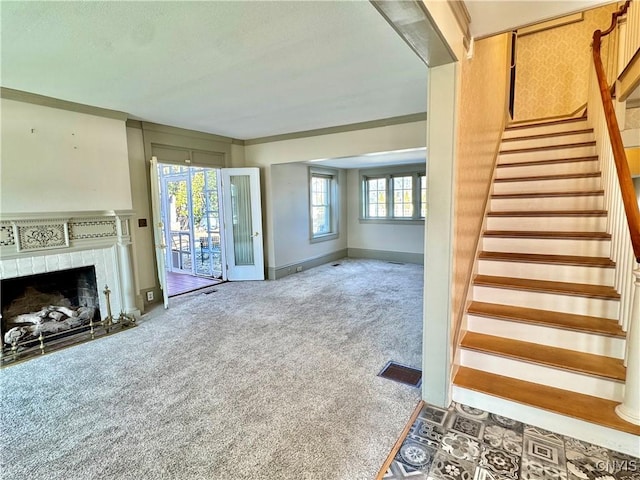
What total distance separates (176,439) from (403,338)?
2172 mm

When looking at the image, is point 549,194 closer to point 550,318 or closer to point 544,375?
point 550,318

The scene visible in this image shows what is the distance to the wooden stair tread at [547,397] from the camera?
70.8 inches

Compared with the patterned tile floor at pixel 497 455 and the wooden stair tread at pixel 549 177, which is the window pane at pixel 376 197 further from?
the patterned tile floor at pixel 497 455

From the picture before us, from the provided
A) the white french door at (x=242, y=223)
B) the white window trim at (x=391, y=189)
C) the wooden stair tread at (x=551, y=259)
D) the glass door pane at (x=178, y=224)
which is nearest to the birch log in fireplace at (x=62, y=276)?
the white french door at (x=242, y=223)

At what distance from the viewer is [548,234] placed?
2.83m

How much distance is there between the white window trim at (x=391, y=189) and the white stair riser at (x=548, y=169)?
10.6 ft

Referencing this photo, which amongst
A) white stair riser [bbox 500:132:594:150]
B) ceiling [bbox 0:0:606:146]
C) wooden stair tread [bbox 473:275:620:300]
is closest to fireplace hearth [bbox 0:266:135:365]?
ceiling [bbox 0:0:606:146]

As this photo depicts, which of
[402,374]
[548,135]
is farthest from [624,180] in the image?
[548,135]

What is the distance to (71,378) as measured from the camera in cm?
262

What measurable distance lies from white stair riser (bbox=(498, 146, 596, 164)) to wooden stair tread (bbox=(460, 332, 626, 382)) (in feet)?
7.80

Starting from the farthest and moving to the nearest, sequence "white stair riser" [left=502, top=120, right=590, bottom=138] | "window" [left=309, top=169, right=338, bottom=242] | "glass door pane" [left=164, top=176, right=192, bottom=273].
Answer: "window" [left=309, top=169, right=338, bottom=242] < "glass door pane" [left=164, top=176, right=192, bottom=273] < "white stair riser" [left=502, top=120, right=590, bottom=138]

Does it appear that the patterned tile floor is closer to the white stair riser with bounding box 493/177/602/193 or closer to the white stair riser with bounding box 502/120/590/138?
the white stair riser with bounding box 493/177/602/193

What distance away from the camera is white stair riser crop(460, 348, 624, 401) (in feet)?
6.38

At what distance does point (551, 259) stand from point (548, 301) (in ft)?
1.36
